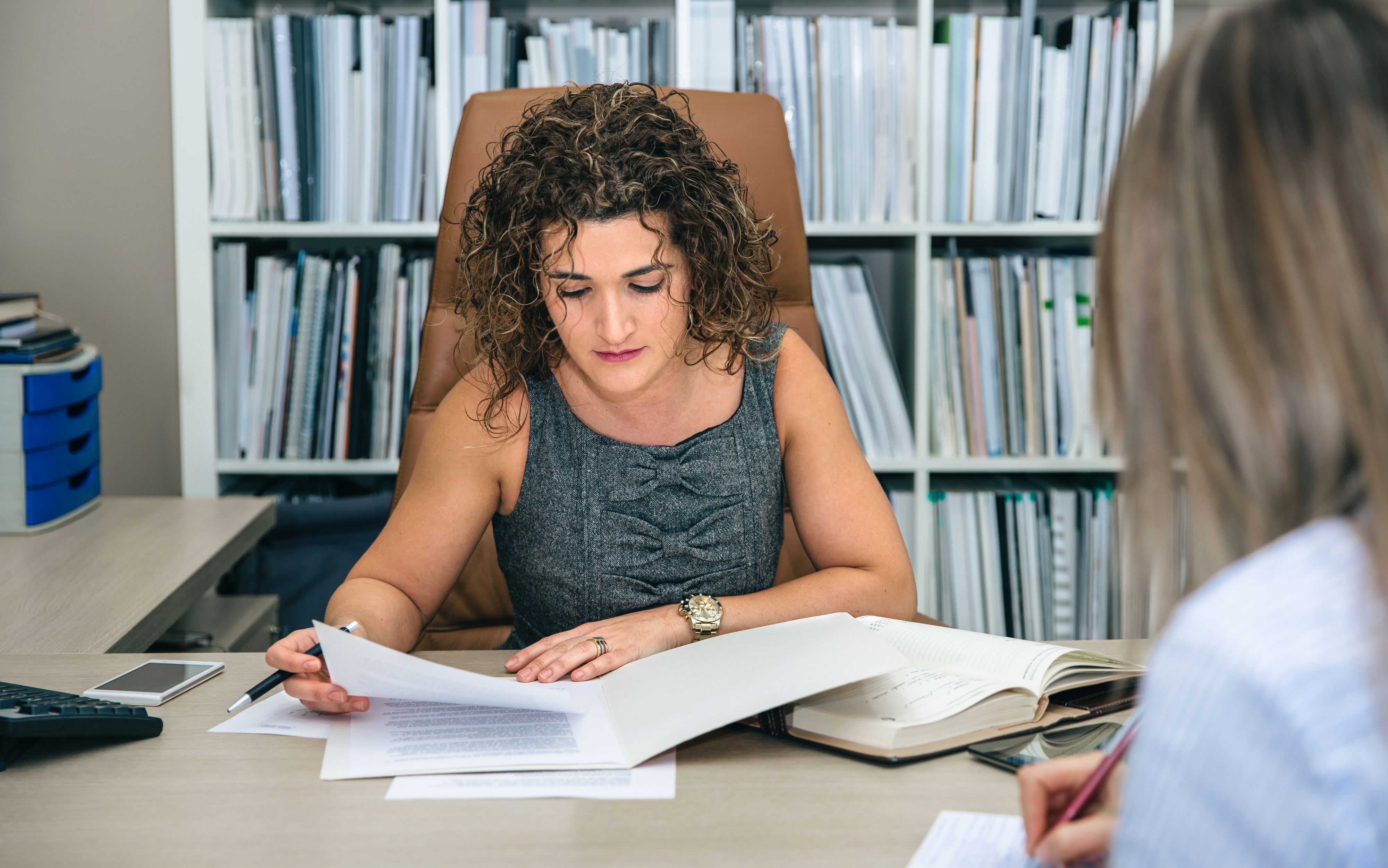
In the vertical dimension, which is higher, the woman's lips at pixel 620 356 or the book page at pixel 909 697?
the woman's lips at pixel 620 356

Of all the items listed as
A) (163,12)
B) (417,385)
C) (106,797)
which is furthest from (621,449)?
(163,12)

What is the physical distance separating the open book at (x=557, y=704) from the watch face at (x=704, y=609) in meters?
0.18

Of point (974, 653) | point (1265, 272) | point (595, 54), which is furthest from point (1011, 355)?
point (1265, 272)

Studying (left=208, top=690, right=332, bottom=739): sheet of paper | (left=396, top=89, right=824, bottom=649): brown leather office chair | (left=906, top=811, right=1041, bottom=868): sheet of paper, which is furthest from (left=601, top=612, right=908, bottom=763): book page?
(left=396, top=89, right=824, bottom=649): brown leather office chair

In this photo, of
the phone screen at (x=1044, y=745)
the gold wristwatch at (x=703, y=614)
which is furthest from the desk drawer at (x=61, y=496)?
the phone screen at (x=1044, y=745)

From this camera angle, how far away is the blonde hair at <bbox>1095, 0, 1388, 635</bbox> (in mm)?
402

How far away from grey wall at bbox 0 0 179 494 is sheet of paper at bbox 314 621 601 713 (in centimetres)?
159

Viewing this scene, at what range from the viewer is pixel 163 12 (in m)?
2.06

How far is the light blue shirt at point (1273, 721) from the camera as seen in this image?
35 cm

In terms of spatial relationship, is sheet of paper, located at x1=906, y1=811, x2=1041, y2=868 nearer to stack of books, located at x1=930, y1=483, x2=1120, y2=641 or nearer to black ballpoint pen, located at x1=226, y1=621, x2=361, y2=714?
black ballpoint pen, located at x1=226, y1=621, x2=361, y2=714

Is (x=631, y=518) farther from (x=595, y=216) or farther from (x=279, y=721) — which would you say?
(x=279, y=721)

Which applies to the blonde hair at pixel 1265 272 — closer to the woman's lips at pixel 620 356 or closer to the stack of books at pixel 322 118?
the woman's lips at pixel 620 356

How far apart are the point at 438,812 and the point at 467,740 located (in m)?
0.10

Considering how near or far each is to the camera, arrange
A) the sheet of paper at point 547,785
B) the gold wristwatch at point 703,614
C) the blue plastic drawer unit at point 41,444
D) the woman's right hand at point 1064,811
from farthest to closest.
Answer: the blue plastic drawer unit at point 41,444, the gold wristwatch at point 703,614, the sheet of paper at point 547,785, the woman's right hand at point 1064,811
